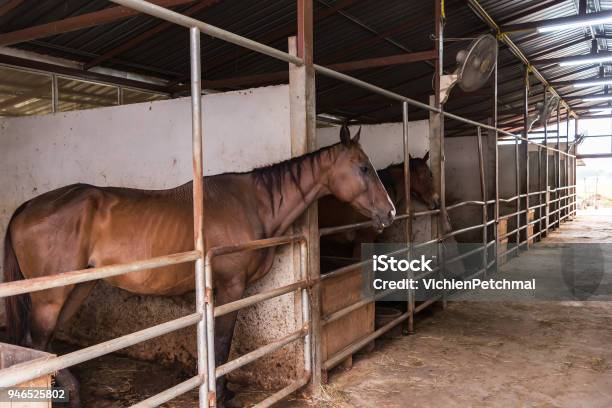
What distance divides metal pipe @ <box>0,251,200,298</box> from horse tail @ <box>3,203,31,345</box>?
4.36 ft

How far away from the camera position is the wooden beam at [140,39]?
5.36 metres

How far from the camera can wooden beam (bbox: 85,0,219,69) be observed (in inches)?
211

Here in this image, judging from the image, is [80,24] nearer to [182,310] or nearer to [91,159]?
[91,159]

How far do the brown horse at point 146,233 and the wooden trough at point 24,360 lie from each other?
3.30 feet

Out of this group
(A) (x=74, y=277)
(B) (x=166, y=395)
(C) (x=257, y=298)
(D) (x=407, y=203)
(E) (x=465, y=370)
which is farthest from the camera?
(D) (x=407, y=203)

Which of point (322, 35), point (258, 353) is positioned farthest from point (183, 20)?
point (322, 35)

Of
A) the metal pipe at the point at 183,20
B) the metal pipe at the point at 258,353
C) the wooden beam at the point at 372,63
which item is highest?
the wooden beam at the point at 372,63

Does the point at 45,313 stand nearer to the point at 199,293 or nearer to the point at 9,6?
the point at 199,293

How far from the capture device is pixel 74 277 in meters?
1.63

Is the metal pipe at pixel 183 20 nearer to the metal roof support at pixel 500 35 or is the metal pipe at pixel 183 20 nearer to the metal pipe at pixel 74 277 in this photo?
the metal pipe at pixel 74 277

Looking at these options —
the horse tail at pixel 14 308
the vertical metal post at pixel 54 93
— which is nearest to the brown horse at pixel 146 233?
the horse tail at pixel 14 308

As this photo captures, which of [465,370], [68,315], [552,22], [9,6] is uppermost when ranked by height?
[552,22]

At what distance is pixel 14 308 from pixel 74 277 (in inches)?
57.3

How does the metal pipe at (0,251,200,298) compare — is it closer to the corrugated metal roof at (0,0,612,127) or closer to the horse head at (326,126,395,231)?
the horse head at (326,126,395,231)
